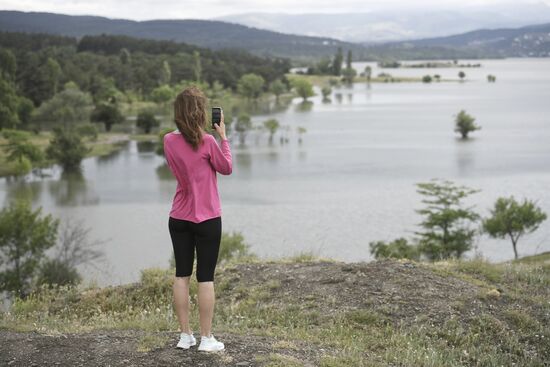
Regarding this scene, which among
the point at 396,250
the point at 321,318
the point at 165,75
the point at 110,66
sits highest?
the point at 110,66

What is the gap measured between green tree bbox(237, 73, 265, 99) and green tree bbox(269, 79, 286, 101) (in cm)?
388

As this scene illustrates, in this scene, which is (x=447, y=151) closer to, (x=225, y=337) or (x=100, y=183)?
(x=100, y=183)

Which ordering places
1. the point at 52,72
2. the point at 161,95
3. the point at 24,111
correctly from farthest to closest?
the point at 161,95 → the point at 52,72 → the point at 24,111

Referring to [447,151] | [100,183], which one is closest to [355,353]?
[100,183]

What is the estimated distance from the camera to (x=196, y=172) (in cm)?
545

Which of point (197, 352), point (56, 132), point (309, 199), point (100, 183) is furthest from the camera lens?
point (56, 132)

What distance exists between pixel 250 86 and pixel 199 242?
127695 mm

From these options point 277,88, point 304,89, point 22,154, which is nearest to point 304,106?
point 304,89

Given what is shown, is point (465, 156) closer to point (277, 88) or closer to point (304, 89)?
point (304, 89)

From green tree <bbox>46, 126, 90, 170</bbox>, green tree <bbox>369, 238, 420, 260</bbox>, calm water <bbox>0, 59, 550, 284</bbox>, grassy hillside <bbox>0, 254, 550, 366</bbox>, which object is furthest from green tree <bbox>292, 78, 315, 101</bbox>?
grassy hillside <bbox>0, 254, 550, 366</bbox>

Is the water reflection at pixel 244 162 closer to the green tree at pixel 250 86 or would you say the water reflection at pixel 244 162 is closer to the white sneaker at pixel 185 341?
the white sneaker at pixel 185 341

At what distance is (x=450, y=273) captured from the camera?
29.9 ft

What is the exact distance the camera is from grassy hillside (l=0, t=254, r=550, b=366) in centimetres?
583

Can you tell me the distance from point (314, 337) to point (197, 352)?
4.67ft
